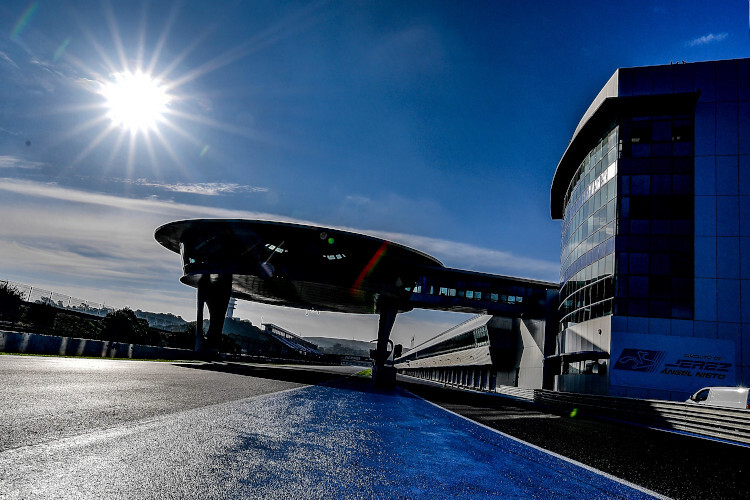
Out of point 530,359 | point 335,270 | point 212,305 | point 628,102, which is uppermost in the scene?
point 628,102

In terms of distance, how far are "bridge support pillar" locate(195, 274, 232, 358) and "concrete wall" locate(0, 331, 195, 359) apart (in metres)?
23.5

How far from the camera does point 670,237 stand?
1331 inches

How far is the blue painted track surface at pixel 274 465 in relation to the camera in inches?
152

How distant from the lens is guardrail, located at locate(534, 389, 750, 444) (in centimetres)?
1452

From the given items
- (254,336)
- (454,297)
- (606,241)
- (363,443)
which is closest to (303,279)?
(454,297)

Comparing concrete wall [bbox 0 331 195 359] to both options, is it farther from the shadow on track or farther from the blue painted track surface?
the blue painted track surface

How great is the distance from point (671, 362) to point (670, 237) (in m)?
7.81

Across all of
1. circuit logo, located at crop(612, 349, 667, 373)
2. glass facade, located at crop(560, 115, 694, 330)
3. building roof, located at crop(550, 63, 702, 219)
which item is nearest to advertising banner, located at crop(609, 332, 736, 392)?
circuit logo, located at crop(612, 349, 667, 373)

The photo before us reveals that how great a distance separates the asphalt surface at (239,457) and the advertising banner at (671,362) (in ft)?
86.7

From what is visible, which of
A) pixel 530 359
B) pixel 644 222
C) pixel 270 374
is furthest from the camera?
pixel 530 359

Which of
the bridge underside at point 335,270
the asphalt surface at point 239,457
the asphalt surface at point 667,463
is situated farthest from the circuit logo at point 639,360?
the asphalt surface at point 239,457

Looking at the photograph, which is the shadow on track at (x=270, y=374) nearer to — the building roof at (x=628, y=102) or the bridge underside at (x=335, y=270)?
the bridge underside at (x=335, y=270)

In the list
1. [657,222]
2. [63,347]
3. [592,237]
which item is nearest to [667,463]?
[63,347]

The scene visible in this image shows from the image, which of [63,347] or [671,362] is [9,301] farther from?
[671,362]
